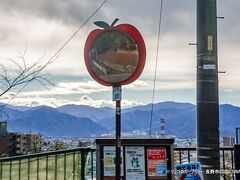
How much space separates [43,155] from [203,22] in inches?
112

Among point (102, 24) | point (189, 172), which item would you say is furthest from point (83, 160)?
point (102, 24)

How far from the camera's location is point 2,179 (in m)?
5.61

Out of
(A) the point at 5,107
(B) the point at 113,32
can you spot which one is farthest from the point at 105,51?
(A) the point at 5,107

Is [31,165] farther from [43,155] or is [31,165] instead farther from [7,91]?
[7,91]

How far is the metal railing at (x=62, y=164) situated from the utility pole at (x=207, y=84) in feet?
1.73

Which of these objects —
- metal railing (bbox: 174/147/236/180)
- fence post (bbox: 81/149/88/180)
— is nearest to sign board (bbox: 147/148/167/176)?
metal railing (bbox: 174/147/236/180)

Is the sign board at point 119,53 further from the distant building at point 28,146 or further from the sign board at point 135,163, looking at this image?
the distant building at point 28,146

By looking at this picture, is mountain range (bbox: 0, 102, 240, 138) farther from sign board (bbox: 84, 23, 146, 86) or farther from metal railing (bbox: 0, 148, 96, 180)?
sign board (bbox: 84, 23, 146, 86)

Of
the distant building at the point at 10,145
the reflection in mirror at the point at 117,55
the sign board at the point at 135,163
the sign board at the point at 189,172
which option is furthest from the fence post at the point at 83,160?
the reflection in mirror at the point at 117,55

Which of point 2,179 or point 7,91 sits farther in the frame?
point 2,179

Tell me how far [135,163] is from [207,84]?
1.28m

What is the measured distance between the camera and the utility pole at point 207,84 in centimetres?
498

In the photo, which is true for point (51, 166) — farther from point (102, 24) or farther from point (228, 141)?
point (228, 141)

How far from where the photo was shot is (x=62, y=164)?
20.3 feet
